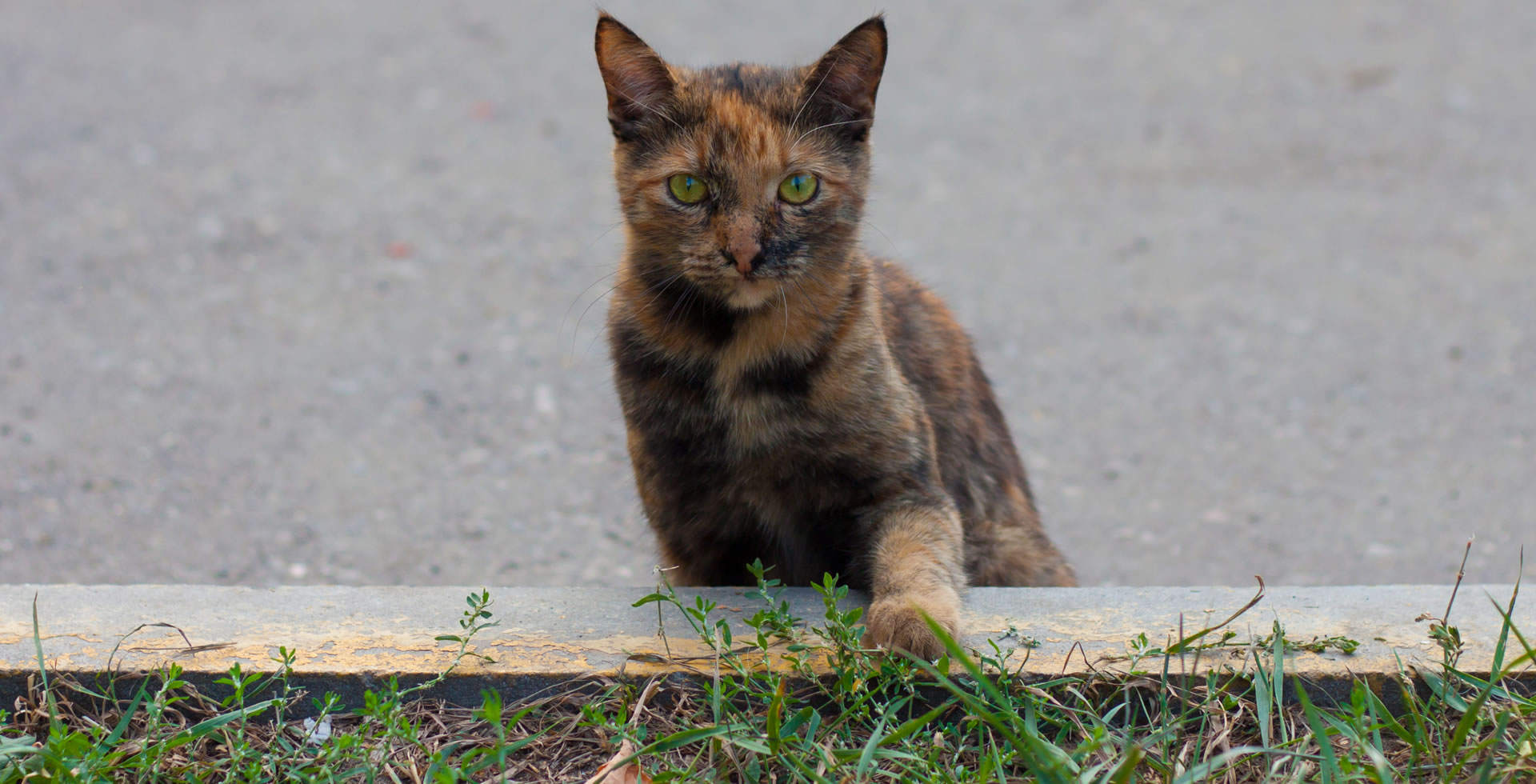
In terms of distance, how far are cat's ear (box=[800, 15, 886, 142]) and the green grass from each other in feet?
3.21

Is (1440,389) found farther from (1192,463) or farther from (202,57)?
(202,57)

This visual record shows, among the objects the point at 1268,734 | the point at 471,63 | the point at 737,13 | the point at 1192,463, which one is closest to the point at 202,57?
the point at 471,63

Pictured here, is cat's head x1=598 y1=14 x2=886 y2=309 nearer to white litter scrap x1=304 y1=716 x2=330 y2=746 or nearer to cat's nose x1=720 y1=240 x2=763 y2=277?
cat's nose x1=720 y1=240 x2=763 y2=277

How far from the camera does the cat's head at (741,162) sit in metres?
2.48

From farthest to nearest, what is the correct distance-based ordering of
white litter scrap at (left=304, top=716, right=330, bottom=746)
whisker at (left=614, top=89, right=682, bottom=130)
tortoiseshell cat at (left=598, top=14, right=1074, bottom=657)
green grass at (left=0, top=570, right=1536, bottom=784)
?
1. whisker at (left=614, top=89, right=682, bottom=130)
2. tortoiseshell cat at (left=598, top=14, right=1074, bottom=657)
3. white litter scrap at (left=304, top=716, right=330, bottom=746)
4. green grass at (left=0, top=570, right=1536, bottom=784)

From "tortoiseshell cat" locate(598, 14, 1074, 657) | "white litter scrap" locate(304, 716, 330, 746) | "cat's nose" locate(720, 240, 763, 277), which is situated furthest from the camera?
"tortoiseshell cat" locate(598, 14, 1074, 657)

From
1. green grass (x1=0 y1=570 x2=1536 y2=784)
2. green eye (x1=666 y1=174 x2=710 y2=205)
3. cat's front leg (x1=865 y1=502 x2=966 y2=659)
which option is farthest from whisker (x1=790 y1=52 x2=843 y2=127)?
green grass (x1=0 y1=570 x2=1536 y2=784)

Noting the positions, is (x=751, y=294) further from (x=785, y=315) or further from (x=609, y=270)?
(x=609, y=270)

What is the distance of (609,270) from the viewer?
4676 mm

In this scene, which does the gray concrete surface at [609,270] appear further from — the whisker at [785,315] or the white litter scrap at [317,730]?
the white litter scrap at [317,730]

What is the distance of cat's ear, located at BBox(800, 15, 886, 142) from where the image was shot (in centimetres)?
259

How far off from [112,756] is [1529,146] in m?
6.89

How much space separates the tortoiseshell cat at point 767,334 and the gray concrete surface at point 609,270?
0.94 meters

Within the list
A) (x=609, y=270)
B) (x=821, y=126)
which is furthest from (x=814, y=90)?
(x=609, y=270)
